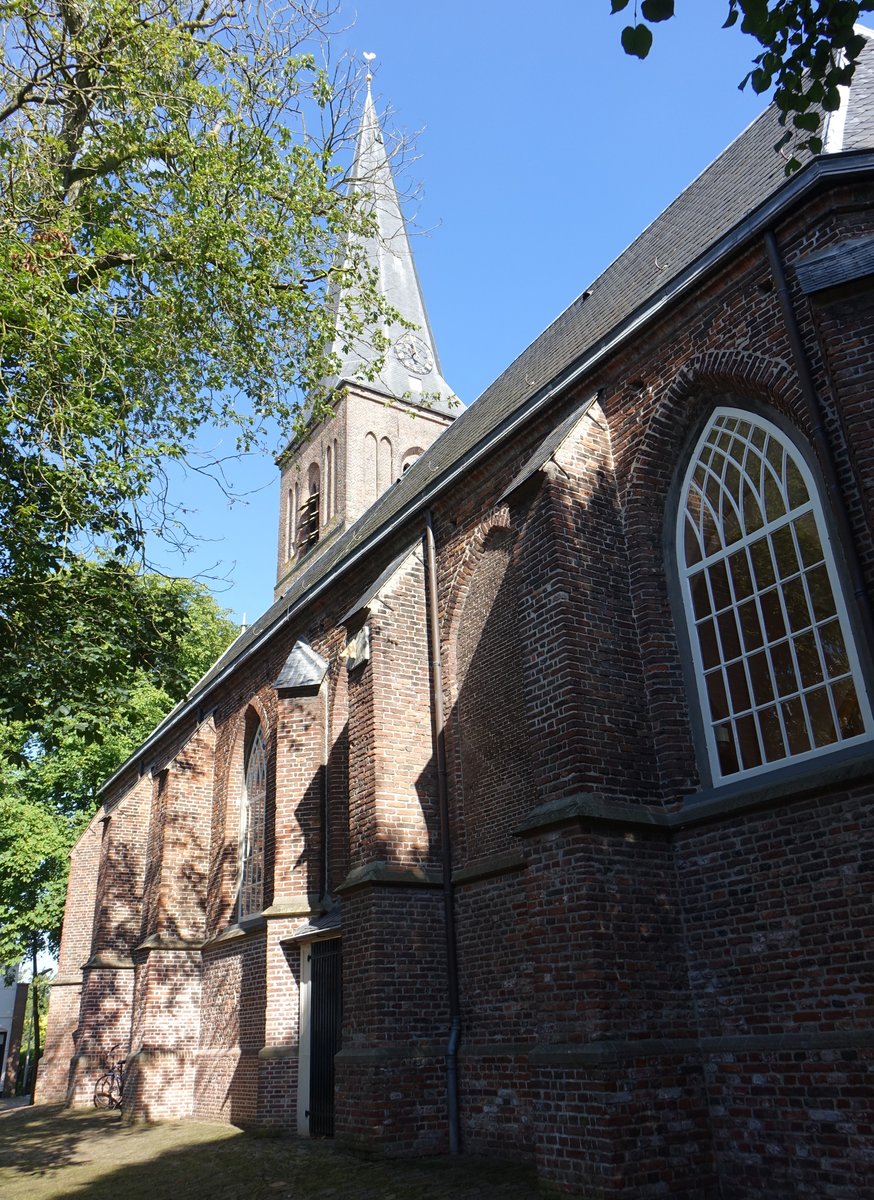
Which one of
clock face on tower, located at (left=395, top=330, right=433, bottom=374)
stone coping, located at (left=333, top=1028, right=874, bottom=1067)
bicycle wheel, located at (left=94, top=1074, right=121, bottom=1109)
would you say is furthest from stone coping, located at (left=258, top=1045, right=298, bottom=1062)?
clock face on tower, located at (left=395, top=330, right=433, bottom=374)

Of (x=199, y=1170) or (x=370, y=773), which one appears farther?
(x=370, y=773)

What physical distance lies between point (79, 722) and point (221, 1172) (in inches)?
187

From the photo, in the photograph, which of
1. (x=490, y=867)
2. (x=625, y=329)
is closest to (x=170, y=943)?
(x=490, y=867)

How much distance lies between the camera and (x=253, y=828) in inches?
646

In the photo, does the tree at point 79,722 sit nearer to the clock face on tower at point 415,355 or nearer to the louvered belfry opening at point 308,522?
the louvered belfry opening at point 308,522

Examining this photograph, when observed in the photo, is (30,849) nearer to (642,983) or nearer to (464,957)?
(464,957)

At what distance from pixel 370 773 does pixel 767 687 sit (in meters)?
4.71

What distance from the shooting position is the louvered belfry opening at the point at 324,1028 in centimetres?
1101

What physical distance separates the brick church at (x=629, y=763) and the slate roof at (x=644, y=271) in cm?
10

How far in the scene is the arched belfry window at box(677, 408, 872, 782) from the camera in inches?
277

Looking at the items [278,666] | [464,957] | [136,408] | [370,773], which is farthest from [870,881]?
[278,666]

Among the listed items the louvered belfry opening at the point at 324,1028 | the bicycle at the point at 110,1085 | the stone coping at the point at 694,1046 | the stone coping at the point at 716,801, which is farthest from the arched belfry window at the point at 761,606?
the bicycle at the point at 110,1085

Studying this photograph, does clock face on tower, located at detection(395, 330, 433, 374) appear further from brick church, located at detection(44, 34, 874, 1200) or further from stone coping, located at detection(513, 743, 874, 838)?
stone coping, located at detection(513, 743, 874, 838)

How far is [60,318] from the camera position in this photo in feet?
27.8
